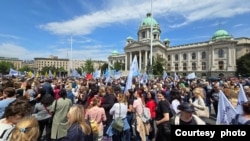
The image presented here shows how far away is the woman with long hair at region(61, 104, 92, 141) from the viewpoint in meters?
3.62

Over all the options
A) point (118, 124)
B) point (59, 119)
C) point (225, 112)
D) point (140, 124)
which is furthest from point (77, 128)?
point (140, 124)

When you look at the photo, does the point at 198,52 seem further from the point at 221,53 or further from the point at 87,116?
the point at 87,116

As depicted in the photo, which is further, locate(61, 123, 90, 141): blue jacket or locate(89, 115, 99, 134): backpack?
locate(89, 115, 99, 134): backpack

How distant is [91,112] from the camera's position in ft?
19.1

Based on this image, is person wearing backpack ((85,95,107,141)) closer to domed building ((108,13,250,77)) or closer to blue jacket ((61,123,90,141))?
blue jacket ((61,123,90,141))

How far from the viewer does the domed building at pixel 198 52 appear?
72062mm

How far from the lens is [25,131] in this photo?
260 centimetres

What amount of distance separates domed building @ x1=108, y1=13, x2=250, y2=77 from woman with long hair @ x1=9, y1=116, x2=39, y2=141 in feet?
241

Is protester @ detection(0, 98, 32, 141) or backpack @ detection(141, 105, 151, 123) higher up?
protester @ detection(0, 98, 32, 141)

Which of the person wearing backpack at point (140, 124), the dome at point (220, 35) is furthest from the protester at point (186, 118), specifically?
the dome at point (220, 35)

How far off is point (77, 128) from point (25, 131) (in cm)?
116

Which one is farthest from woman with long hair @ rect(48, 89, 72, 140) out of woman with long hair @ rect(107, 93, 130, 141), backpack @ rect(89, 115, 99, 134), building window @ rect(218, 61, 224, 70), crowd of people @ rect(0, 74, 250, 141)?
building window @ rect(218, 61, 224, 70)

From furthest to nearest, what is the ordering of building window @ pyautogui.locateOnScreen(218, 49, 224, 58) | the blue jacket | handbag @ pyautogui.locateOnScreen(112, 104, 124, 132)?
1. building window @ pyautogui.locateOnScreen(218, 49, 224, 58)
2. handbag @ pyautogui.locateOnScreen(112, 104, 124, 132)
3. the blue jacket

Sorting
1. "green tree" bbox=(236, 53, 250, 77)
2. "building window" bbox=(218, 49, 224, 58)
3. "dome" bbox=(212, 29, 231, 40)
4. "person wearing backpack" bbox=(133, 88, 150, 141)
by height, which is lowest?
"person wearing backpack" bbox=(133, 88, 150, 141)
